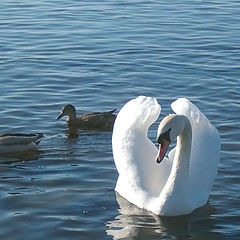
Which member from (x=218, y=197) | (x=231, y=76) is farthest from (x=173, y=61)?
(x=218, y=197)

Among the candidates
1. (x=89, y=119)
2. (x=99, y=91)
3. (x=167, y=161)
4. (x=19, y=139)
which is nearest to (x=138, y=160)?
(x=167, y=161)

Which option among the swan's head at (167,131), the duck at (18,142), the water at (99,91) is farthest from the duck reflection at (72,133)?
the swan's head at (167,131)

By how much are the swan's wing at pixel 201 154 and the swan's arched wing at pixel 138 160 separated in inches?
13.2

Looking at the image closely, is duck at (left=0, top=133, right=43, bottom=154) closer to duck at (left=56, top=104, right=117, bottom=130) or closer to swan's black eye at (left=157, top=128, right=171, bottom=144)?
duck at (left=56, top=104, right=117, bottom=130)

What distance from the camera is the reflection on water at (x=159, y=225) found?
9.48m

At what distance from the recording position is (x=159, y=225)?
32.0 feet

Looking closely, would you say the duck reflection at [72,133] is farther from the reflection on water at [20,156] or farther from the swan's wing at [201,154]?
the swan's wing at [201,154]

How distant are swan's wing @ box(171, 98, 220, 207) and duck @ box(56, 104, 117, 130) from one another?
2814mm

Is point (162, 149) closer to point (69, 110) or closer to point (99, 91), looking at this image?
point (69, 110)

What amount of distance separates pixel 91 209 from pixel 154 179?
2.65ft

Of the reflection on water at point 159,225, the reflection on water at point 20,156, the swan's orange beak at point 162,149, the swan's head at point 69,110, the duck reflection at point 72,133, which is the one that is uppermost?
the swan's orange beak at point 162,149

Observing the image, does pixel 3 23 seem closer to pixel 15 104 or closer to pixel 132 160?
pixel 15 104

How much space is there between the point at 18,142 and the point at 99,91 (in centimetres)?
309

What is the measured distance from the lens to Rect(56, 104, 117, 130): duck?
13427 mm
